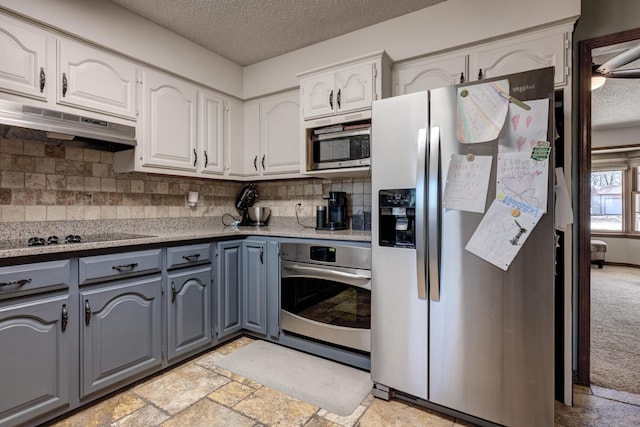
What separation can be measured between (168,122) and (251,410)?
2.08 metres

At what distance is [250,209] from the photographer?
332cm

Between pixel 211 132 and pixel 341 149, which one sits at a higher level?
pixel 211 132

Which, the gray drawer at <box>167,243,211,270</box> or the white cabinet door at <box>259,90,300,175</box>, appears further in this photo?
the white cabinet door at <box>259,90,300,175</box>

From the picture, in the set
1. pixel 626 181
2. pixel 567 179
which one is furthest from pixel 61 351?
pixel 626 181

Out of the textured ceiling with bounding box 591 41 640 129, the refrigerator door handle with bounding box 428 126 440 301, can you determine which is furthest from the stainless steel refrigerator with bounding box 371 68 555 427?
the textured ceiling with bounding box 591 41 640 129

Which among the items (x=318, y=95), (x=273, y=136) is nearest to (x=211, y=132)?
(x=273, y=136)

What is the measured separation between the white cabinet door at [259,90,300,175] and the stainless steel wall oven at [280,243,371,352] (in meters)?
0.84

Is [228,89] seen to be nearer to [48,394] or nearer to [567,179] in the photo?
[48,394]

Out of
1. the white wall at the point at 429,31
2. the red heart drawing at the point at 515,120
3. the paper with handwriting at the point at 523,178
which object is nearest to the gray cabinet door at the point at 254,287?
the white wall at the point at 429,31

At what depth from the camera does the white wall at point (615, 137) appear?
5.60 metres

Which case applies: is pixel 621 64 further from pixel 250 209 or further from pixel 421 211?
pixel 250 209

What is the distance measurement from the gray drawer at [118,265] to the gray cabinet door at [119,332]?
0.05 metres

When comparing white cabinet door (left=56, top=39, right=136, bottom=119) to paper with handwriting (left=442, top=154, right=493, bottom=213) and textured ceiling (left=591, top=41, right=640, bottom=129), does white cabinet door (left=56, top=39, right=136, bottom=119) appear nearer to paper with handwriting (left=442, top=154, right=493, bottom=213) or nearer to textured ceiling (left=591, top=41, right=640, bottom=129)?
paper with handwriting (left=442, top=154, right=493, bottom=213)

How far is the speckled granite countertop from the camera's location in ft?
5.21
